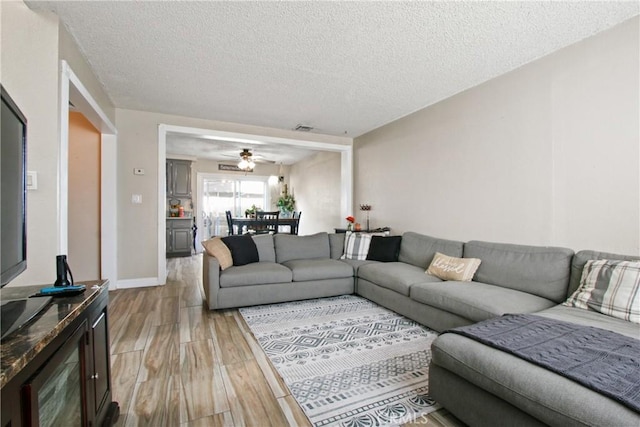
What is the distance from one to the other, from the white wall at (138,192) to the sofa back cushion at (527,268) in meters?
4.20

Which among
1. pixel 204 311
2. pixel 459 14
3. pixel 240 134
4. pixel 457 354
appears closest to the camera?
pixel 457 354

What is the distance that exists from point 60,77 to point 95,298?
190cm

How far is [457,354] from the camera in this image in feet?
5.04

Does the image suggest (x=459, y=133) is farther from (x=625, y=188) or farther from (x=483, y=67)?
(x=625, y=188)

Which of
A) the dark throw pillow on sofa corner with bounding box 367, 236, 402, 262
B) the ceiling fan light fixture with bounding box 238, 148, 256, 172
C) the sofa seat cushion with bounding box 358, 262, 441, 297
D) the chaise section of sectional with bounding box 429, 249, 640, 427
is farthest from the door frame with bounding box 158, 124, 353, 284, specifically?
the chaise section of sectional with bounding box 429, 249, 640, 427

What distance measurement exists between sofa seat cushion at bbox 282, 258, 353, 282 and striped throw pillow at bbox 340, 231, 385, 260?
34 centimetres

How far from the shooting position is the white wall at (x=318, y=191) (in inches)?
257

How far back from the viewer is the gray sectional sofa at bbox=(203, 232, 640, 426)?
1.21 metres

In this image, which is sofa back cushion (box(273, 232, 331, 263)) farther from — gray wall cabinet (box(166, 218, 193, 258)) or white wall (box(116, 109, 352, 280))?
gray wall cabinet (box(166, 218, 193, 258))

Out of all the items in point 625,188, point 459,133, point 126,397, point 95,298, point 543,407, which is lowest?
point 126,397

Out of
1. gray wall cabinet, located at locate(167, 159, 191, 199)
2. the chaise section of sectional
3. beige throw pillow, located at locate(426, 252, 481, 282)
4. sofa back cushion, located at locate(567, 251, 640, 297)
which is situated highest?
gray wall cabinet, located at locate(167, 159, 191, 199)

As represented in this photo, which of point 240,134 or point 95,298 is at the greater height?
point 240,134

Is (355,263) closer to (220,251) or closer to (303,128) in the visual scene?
(220,251)

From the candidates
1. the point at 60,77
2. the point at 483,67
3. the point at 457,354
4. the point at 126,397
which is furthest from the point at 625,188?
the point at 60,77
